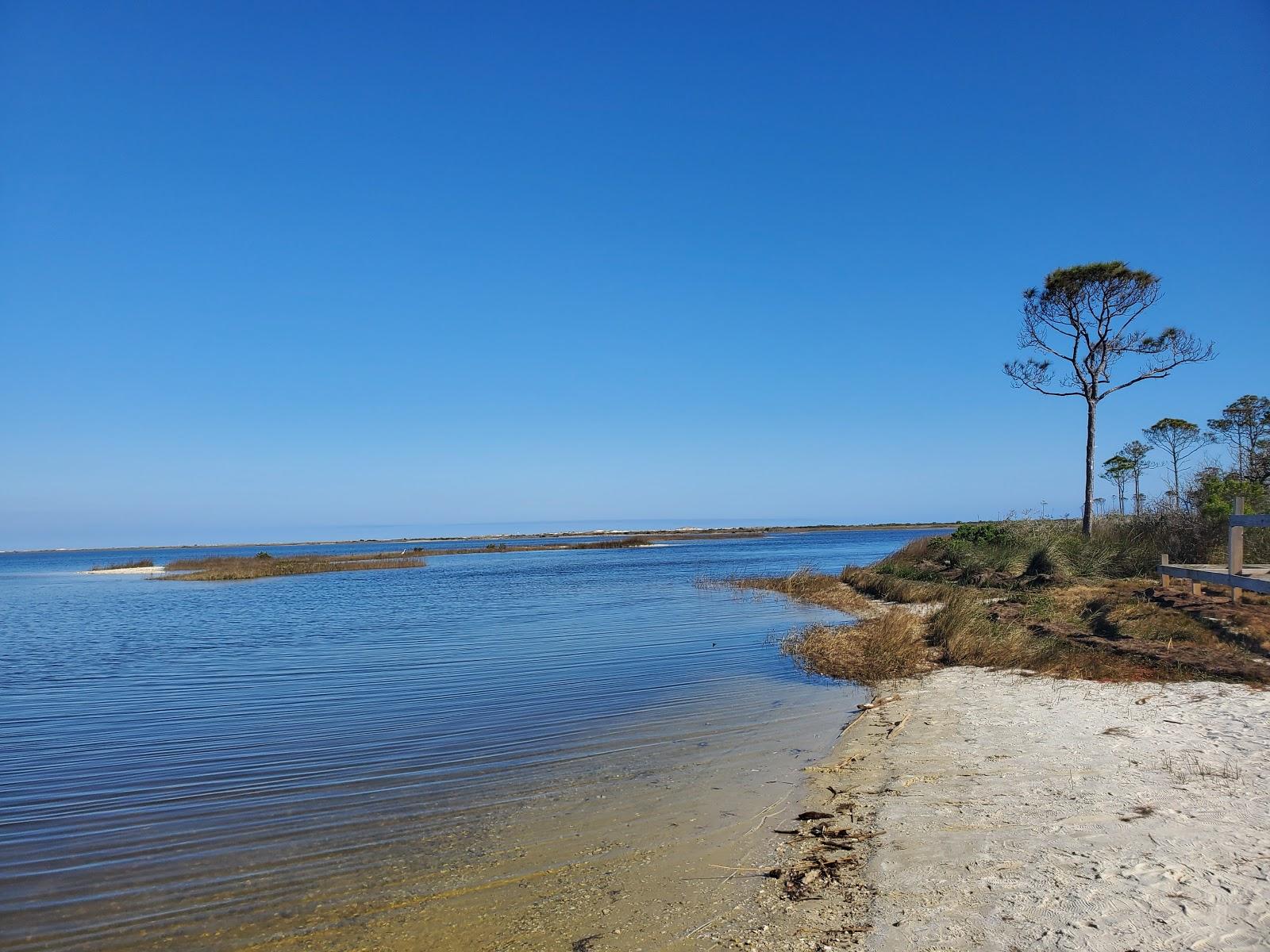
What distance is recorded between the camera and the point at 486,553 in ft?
263

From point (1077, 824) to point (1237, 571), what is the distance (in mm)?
9981

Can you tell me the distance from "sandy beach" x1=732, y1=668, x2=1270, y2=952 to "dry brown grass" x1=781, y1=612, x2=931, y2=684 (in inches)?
137

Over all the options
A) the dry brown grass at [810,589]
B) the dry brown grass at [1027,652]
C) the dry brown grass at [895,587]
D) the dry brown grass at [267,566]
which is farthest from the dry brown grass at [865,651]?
the dry brown grass at [267,566]

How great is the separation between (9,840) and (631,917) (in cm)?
546

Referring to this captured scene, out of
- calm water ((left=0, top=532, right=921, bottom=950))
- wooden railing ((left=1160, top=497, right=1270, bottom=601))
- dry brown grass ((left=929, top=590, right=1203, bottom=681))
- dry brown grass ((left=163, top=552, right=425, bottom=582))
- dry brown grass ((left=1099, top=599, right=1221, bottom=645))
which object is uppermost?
wooden railing ((left=1160, top=497, right=1270, bottom=601))

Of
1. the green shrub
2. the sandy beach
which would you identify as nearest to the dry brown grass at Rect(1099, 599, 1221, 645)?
the sandy beach

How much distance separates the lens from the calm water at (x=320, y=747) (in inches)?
212

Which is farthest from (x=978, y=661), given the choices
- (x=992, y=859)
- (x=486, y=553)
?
(x=486, y=553)

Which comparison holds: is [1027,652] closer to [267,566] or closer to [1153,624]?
[1153,624]

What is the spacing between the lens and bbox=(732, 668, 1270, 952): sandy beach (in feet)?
13.7

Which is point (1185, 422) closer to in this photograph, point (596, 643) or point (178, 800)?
point (596, 643)

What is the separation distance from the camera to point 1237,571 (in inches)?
500

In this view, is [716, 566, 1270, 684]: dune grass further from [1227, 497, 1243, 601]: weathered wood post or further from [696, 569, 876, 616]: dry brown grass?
[696, 569, 876, 616]: dry brown grass

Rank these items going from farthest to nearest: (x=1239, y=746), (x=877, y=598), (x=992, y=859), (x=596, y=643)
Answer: (x=877, y=598)
(x=596, y=643)
(x=1239, y=746)
(x=992, y=859)
